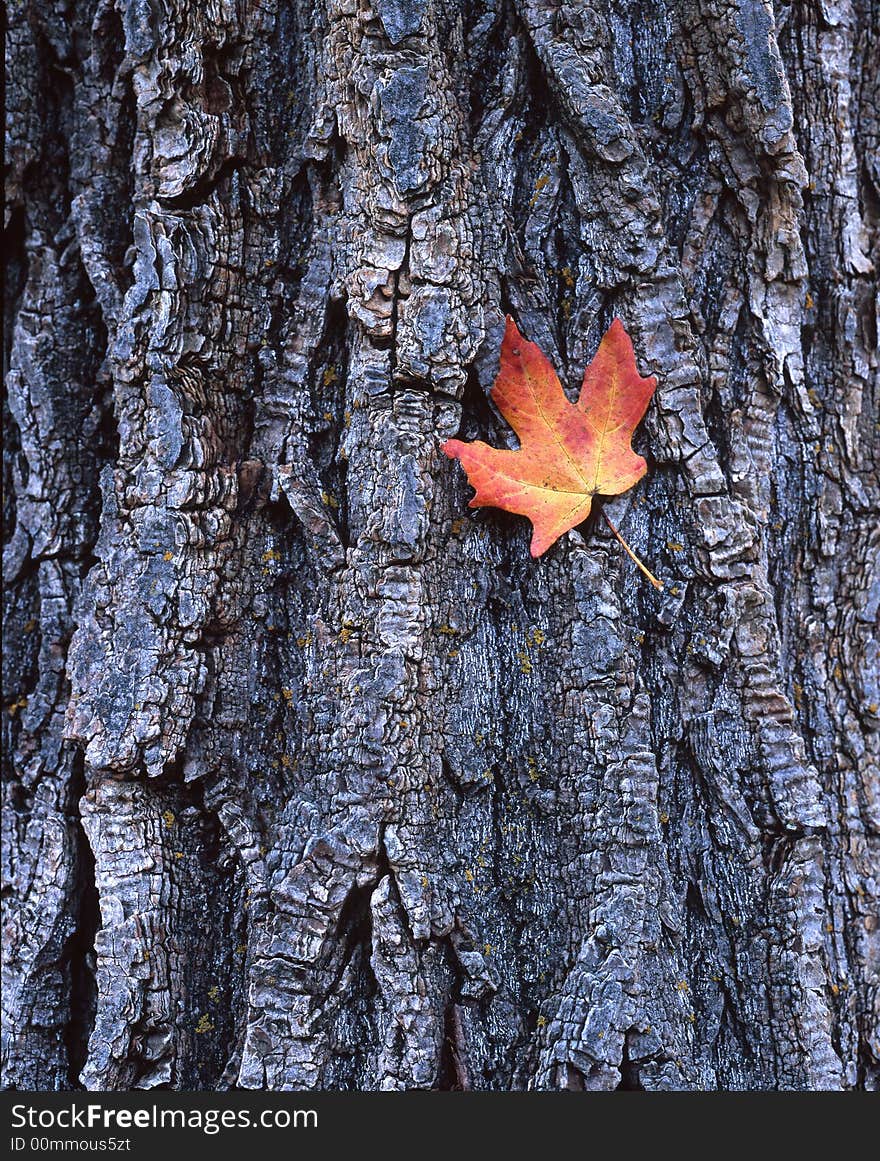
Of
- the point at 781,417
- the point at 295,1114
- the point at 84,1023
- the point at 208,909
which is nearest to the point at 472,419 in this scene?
the point at 781,417

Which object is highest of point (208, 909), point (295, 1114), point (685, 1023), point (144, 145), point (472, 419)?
point (144, 145)

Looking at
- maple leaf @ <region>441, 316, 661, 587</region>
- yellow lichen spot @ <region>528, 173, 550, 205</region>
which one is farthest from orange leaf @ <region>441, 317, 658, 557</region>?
yellow lichen spot @ <region>528, 173, 550, 205</region>

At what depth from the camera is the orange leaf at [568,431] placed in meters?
1.59

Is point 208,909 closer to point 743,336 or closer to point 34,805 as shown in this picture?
point 34,805

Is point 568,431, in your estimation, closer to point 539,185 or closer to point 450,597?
point 450,597

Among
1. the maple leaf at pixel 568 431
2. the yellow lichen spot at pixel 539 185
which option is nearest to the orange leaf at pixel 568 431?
the maple leaf at pixel 568 431

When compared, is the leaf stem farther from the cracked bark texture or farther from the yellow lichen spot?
the yellow lichen spot

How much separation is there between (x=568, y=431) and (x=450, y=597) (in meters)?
0.36

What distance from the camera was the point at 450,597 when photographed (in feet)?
5.24

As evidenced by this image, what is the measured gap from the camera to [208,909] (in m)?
1.63

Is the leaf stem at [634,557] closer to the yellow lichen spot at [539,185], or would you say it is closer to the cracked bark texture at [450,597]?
the cracked bark texture at [450,597]

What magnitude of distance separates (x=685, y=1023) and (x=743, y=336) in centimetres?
124

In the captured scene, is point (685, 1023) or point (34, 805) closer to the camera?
point (685, 1023)

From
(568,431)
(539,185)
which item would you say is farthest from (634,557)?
(539,185)
